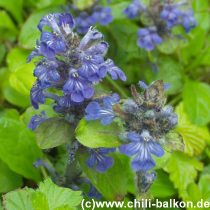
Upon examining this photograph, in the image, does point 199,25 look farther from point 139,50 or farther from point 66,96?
point 66,96

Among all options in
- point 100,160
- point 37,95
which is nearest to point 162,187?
point 100,160

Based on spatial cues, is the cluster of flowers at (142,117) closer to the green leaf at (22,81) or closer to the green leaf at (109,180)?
the green leaf at (109,180)

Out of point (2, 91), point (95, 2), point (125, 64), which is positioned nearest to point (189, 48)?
point (125, 64)

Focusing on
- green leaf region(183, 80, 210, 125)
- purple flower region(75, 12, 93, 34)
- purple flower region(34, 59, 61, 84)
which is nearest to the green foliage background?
green leaf region(183, 80, 210, 125)

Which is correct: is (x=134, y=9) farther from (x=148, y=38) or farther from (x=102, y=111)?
(x=102, y=111)

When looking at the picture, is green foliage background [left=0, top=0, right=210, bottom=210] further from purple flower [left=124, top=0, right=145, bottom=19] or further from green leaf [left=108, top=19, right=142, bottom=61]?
purple flower [left=124, top=0, right=145, bottom=19]

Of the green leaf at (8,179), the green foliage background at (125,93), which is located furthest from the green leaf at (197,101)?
the green leaf at (8,179)
